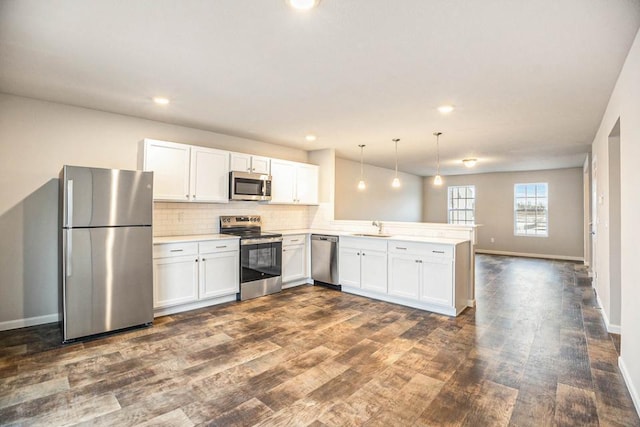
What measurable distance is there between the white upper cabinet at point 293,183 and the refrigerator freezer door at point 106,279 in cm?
226

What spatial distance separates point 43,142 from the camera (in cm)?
351

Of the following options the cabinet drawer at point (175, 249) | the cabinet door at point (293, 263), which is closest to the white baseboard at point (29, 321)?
the cabinet drawer at point (175, 249)

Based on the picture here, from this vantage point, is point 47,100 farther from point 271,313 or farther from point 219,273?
point 271,313

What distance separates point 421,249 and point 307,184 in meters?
2.44

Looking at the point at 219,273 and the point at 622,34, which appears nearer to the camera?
the point at 622,34

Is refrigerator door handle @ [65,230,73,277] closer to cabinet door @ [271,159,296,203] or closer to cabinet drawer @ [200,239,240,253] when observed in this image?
cabinet drawer @ [200,239,240,253]

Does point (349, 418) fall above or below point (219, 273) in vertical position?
below

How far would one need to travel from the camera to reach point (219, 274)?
4.29 m

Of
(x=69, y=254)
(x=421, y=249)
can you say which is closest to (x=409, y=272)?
(x=421, y=249)

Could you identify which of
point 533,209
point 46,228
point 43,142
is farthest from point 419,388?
point 533,209

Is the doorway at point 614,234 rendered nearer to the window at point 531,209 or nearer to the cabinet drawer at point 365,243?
the cabinet drawer at point 365,243

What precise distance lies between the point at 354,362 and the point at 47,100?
4.07 meters

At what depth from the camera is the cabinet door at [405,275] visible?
4203 millimetres

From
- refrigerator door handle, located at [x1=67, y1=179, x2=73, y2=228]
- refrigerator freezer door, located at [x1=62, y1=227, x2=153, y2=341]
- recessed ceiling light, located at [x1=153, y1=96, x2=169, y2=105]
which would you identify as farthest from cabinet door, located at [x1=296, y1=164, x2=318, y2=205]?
refrigerator door handle, located at [x1=67, y1=179, x2=73, y2=228]
